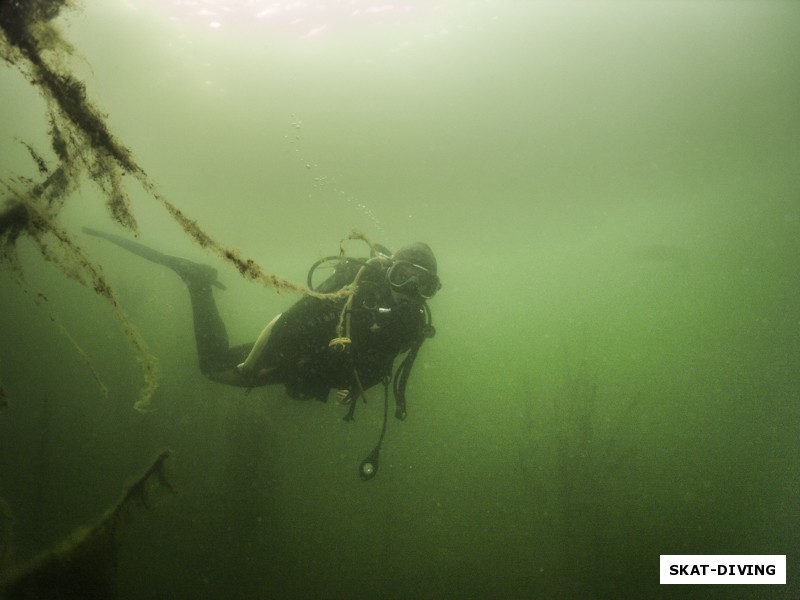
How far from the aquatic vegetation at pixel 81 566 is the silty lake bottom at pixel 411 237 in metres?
0.05

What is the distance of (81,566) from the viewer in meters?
2.55

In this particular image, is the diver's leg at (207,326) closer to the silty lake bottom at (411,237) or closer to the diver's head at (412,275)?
the silty lake bottom at (411,237)

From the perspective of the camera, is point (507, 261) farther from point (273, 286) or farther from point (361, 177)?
point (273, 286)

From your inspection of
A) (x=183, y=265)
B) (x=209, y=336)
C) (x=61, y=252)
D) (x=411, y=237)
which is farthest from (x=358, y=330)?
(x=411, y=237)

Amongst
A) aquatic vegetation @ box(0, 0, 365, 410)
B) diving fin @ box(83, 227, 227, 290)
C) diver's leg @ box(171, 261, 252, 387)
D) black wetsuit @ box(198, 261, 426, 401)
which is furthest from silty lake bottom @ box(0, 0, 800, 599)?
diver's leg @ box(171, 261, 252, 387)

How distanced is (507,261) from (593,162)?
17156 mm

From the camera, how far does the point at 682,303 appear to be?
3644cm

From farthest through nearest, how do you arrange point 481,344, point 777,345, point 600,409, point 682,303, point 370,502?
point 481,344 < point 682,303 < point 600,409 < point 777,345 < point 370,502

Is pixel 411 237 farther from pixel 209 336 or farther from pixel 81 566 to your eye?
pixel 81 566

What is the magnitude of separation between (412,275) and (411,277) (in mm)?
68

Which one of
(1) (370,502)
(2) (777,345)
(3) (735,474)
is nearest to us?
(1) (370,502)

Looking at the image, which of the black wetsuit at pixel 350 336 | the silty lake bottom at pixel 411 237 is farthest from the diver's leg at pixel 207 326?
the black wetsuit at pixel 350 336

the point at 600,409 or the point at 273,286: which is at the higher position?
the point at 273,286

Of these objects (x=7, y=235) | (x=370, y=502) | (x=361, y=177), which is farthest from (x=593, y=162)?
(x=7, y=235)
